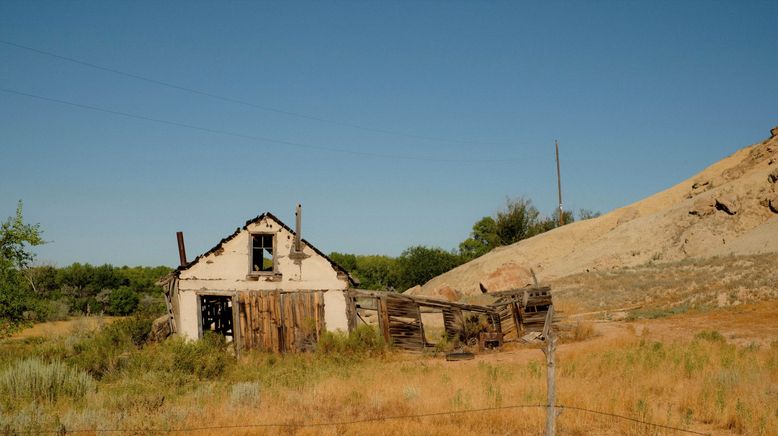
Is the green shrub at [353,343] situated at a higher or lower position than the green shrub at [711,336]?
higher

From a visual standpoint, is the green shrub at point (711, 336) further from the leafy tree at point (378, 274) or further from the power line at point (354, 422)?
the leafy tree at point (378, 274)

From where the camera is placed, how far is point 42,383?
14570 millimetres

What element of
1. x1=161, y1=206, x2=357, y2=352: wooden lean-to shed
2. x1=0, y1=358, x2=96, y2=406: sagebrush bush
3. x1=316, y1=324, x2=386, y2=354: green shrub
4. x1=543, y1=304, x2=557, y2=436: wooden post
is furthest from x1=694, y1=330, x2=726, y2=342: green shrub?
x1=0, y1=358, x2=96, y2=406: sagebrush bush

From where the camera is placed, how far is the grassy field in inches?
442

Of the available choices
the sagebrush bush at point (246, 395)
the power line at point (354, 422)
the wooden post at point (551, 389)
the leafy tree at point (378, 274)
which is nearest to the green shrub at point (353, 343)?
the sagebrush bush at point (246, 395)

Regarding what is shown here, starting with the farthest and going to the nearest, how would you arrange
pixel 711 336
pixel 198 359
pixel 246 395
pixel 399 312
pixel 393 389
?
pixel 399 312 → pixel 711 336 → pixel 198 359 → pixel 393 389 → pixel 246 395

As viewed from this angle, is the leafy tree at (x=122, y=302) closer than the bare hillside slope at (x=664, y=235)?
No

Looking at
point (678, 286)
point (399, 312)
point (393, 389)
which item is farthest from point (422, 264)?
point (393, 389)

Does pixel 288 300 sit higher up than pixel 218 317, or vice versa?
pixel 288 300

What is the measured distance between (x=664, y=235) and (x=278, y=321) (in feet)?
115

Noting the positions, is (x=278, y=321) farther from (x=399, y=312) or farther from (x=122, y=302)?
(x=122, y=302)

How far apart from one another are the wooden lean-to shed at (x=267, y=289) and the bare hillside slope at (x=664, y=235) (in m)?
21.4

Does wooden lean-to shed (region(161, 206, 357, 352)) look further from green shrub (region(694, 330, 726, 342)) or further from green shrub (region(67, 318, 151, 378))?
green shrub (region(694, 330, 726, 342))

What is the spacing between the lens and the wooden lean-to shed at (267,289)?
71.5ft
